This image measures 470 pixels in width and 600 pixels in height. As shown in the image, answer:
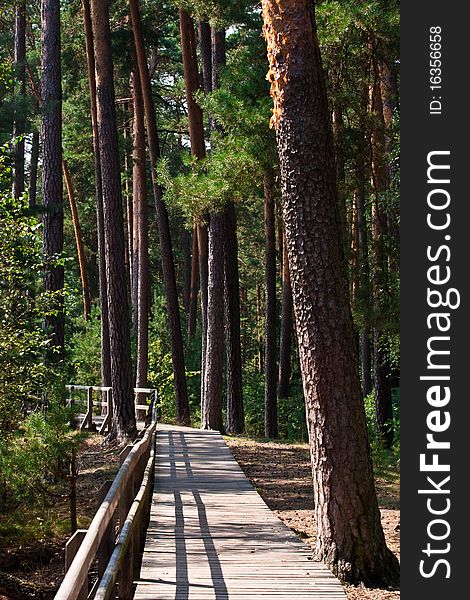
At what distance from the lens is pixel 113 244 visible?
54.5 feet

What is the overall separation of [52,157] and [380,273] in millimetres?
8163

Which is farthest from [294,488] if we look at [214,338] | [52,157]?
[52,157]

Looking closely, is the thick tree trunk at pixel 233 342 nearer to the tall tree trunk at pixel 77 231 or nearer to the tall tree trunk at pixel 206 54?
the tall tree trunk at pixel 206 54

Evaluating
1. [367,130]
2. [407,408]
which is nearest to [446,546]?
[407,408]

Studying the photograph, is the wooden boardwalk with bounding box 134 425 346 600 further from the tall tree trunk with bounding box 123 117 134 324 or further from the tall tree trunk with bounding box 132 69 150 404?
the tall tree trunk with bounding box 123 117 134 324

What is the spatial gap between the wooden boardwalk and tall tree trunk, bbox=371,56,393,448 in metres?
4.00

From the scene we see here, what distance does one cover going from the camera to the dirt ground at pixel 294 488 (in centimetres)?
902

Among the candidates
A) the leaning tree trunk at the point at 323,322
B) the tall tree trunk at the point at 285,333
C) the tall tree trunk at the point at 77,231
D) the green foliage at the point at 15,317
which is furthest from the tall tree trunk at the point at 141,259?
the leaning tree trunk at the point at 323,322

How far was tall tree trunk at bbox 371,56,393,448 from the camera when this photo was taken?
14141mm

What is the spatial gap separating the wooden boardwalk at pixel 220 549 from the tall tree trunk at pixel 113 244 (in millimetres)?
4684

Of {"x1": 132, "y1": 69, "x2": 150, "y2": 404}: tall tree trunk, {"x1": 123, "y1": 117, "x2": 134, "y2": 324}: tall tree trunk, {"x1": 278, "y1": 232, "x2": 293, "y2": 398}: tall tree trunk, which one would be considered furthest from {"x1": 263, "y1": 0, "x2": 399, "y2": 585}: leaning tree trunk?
{"x1": 278, "y1": 232, "x2": 293, "y2": 398}: tall tree trunk

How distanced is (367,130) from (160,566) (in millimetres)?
9458

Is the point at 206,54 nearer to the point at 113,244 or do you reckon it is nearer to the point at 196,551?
the point at 113,244

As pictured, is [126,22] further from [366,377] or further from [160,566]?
[160,566]
